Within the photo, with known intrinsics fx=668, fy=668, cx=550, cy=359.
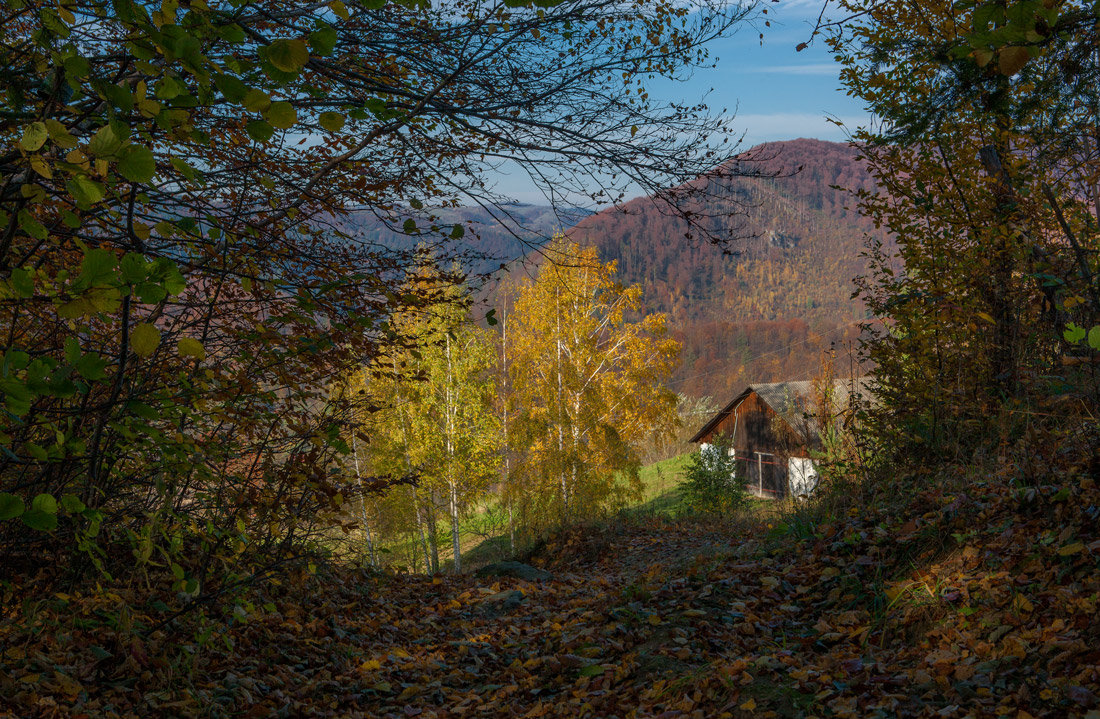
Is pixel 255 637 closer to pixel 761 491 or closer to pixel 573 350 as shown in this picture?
pixel 573 350

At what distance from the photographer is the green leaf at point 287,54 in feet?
6.21

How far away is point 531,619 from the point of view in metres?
6.09

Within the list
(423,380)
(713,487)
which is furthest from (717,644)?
(713,487)

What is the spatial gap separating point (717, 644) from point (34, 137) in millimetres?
4228

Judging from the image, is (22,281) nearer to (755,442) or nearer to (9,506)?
(9,506)

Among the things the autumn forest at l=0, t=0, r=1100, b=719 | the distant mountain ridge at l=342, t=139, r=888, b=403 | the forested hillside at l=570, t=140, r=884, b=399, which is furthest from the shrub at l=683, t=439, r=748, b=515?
the forested hillside at l=570, t=140, r=884, b=399

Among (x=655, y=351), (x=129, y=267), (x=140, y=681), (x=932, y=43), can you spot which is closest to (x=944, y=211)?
(x=932, y=43)

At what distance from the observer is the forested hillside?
250 feet

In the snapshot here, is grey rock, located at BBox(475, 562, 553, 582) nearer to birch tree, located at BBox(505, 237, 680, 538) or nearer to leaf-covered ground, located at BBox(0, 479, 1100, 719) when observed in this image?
leaf-covered ground, located at BBox(0, 479, 1100, 719)

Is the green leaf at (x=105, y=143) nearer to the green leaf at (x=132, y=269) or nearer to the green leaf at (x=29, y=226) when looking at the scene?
the green leaf at (x=132, y=269)

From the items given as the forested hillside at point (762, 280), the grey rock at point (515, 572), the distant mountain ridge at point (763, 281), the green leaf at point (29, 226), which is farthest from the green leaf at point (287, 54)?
the forested hillside at point (762, 280)

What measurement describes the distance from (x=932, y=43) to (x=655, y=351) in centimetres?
1096

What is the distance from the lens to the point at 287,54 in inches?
75.0

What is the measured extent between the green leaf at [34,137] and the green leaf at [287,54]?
657 mm
